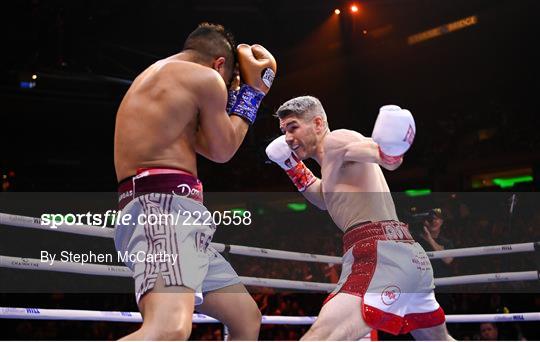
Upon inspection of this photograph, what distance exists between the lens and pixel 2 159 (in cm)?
1199

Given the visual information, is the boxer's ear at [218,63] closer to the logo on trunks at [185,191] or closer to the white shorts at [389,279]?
the logo on trunks at [185,191]

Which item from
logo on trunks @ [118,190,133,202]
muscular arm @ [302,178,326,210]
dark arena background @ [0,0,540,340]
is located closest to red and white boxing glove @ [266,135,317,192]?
muscular arm @ [302,178,326,210]

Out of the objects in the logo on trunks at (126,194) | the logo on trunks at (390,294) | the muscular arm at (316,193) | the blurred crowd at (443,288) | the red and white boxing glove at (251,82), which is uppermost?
the red and white boxing glove at (251,82)

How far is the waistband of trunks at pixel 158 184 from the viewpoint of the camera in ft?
6.87

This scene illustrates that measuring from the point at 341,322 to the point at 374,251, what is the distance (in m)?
0.33

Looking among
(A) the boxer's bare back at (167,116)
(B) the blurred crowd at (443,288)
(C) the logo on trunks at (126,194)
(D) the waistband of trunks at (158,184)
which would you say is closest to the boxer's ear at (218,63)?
(A) the boxer's bare back at (167,116)

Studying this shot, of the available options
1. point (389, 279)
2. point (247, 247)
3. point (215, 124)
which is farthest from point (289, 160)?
point (215, 124)

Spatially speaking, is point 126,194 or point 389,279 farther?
point 389,279

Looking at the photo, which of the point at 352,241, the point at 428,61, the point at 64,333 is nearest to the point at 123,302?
the point at 64,333

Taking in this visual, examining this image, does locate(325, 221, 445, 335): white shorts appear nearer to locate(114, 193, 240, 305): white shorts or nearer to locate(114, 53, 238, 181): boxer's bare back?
locate(114, 193, 240, 305): white shorts

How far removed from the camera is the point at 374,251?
264 centimetres

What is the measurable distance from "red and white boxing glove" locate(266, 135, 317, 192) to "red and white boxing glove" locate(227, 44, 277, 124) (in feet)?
2.81

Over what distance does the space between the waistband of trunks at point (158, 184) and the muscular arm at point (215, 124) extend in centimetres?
13

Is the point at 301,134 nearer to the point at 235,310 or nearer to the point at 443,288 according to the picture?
the point at 235,310
